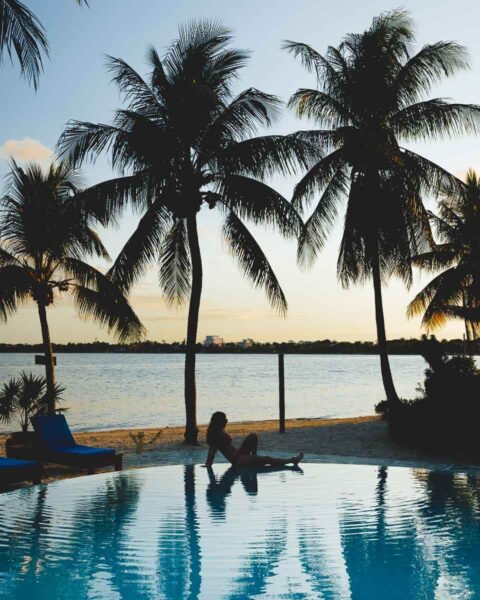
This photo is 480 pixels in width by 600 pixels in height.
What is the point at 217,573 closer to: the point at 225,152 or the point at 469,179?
the point at 225,152

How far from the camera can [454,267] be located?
22.2 metres

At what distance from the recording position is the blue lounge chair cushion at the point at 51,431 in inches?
449

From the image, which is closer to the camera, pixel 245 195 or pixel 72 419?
pixel 245 195

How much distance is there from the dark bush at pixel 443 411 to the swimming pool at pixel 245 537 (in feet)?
12.5

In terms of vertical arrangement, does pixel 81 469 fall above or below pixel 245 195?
below

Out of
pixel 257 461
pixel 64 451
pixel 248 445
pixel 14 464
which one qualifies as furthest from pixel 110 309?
pixel 14 464

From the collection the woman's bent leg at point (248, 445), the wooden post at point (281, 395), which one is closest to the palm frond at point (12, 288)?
the wooden post at point (281, 395)

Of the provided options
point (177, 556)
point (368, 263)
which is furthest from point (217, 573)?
point (368, 263)

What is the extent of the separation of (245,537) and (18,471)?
4193 millimetres

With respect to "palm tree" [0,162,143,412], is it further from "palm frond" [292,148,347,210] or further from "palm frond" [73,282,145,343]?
"palm frond" [292,148,347,210]

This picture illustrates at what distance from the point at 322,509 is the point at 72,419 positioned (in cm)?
2412

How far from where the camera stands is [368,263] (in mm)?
17797

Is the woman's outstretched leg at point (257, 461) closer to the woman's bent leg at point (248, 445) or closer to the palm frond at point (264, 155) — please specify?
the woman's bent leg at point (248, 445)

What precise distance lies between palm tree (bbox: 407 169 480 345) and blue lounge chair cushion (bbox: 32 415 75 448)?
43.2 ft
